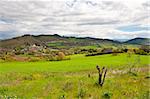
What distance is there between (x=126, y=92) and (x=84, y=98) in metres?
4.29

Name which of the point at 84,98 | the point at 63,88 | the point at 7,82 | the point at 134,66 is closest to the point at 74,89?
the point at 63,88

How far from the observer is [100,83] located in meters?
28.8

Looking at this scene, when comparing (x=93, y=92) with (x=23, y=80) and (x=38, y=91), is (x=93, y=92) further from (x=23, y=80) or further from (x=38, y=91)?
(x=23, y=80)

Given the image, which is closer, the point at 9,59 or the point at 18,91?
the point at 18,91

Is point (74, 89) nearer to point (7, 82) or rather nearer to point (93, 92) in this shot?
point (93, 92)

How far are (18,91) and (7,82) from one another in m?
7.22

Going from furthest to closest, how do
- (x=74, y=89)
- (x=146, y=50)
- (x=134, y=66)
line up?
(x=146, y=50) < (x=134, y=66) < (x=74, y=89)

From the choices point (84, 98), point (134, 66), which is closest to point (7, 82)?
point (84, 98)

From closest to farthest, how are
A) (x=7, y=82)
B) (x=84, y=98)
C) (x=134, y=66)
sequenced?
(x=84, y=98) < (x=7, y=82) < (x=134, y=66)

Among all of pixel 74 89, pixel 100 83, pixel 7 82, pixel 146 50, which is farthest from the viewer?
pixel 146 50

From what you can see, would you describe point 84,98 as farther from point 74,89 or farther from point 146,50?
point 146,50

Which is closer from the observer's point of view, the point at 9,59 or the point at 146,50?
the point at 9,59

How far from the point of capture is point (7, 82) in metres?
34.3

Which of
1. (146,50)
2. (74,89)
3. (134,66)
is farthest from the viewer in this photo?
(146,50)
